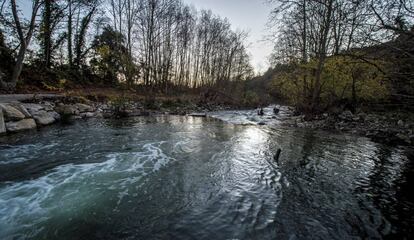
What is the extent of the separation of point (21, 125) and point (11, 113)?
66cm

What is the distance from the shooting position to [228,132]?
988cm

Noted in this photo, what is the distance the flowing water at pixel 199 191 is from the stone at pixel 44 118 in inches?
81.7

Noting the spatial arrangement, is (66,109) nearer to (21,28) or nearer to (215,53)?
(21,28)

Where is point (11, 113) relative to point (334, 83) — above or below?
below

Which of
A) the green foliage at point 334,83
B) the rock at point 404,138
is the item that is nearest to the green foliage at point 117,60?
the green foliage at point 334,83

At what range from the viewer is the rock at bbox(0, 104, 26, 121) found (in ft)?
27.1

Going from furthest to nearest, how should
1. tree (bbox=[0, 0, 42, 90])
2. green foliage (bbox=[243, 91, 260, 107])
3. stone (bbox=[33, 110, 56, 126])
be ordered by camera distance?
1. green foliage (bbox=[243, 91, 260, 107])
2. tree (bbox=[0, 0, 42, 90])
3. stone (bbox=[33, 110, 56, 126])

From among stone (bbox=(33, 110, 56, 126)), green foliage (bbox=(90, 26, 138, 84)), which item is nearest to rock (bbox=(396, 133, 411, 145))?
stone (bbox=(33, 110, 56, 126))

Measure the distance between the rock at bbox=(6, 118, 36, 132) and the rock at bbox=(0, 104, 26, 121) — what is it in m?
0.22

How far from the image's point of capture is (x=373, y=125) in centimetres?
1028

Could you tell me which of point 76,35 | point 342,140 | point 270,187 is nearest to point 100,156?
point 270,187

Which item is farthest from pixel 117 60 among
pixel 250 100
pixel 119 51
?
pixel 250 100

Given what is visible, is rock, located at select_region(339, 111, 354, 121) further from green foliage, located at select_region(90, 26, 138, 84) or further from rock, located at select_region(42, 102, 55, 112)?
rock, located at select_region(42, 102, 55, 112)

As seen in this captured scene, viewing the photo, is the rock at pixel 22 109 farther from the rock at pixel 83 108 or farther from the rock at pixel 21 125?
the rock at pixel 83 108
